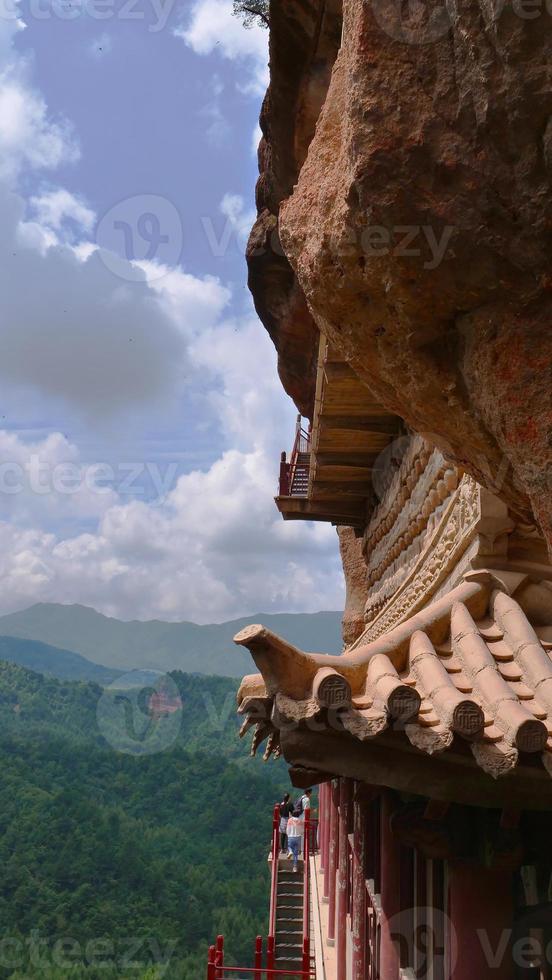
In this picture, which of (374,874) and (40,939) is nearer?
(374,874)

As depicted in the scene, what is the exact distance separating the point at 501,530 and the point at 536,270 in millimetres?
2280

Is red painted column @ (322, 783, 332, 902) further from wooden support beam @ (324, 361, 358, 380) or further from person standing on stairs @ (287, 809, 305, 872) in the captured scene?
wooden support beam @ (324, 361, 358, 380)

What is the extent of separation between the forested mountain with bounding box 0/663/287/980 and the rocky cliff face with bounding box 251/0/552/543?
98.0 ft

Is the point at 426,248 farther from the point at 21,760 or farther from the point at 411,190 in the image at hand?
the point at 21,760

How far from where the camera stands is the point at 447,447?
2998 millimetres

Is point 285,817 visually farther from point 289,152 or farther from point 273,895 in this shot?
point 289,152

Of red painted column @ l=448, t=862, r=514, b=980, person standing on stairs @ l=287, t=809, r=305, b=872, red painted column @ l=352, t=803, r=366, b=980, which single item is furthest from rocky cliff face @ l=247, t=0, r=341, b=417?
person standing on stairs @ l=287, t=809, r=305, b=872

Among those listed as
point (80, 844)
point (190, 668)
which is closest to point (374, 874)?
point (80, 844)

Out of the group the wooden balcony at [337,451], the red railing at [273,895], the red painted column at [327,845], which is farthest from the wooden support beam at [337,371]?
the red painted column at [327,845]

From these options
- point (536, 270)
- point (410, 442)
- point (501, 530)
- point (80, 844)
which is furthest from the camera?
point (80, 844)

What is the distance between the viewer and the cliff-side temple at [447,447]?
2266 mm

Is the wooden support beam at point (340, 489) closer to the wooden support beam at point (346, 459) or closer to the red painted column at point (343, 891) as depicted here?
the wooden support beam at point (346, 459)

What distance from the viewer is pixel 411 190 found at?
91.8 inches

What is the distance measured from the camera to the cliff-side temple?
89.2 inches
